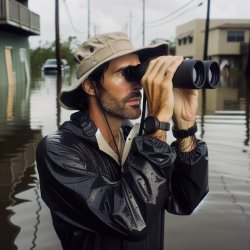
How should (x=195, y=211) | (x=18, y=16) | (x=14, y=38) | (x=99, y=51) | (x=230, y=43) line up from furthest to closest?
(x=230, y=43) → (x=14, y=38) → (x=18, y=16) → (x=195, y=211) → (x=99, y=51)

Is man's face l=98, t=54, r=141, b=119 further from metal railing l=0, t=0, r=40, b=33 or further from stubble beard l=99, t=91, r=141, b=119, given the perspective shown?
metal railing l=0, t=0, r=40, b=33

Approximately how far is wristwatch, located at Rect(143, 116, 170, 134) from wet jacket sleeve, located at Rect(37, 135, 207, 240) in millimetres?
31

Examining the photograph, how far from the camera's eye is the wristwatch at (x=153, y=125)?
4.98 ft

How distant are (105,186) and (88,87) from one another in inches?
17.0

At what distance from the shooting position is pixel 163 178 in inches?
58.6

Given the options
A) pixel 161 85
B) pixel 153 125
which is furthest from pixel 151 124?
pixel 161 85

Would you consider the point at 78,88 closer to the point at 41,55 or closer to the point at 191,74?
the point at 191,74

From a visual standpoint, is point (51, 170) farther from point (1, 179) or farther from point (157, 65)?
point (1, 179)

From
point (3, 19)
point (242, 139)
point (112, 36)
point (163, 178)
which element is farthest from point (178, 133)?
point (3, 19)

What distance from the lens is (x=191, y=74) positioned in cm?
154

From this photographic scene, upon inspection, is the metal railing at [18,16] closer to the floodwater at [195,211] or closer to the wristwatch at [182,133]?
the floodwater at [195,211]

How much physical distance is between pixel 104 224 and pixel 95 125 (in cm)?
42

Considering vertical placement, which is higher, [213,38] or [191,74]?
[213,38]

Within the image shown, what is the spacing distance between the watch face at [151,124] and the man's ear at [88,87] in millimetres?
320
